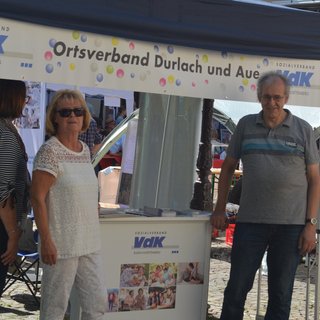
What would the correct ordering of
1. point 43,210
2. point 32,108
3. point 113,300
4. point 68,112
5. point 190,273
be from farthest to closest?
point 32,108
point 190,273
point 113,300
point 68,112
point 43,210

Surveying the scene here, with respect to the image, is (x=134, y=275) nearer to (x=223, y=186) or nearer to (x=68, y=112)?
(x=223, y=186)

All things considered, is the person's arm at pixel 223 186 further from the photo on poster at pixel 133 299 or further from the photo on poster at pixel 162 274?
the photo on poster at pixel 133 299

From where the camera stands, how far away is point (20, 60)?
11.8 feet

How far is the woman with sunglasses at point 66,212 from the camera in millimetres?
3475

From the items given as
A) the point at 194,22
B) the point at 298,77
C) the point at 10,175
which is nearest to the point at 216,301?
A: the point at 298,77

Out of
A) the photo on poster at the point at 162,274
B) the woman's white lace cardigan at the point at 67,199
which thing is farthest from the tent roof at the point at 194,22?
the photo on poster at the point at 162,274

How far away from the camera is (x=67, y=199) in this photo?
352 cm

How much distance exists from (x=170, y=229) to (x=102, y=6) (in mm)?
1520

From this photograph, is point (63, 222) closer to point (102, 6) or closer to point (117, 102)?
point (102, 6)

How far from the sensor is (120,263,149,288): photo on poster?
14.1 feet

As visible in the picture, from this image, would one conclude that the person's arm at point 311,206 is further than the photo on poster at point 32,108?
No

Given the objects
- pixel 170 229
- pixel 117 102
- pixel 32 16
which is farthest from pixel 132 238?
pixel 117 102

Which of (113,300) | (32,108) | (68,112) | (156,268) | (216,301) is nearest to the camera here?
(68,112)

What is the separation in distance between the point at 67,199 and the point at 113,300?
104cm
